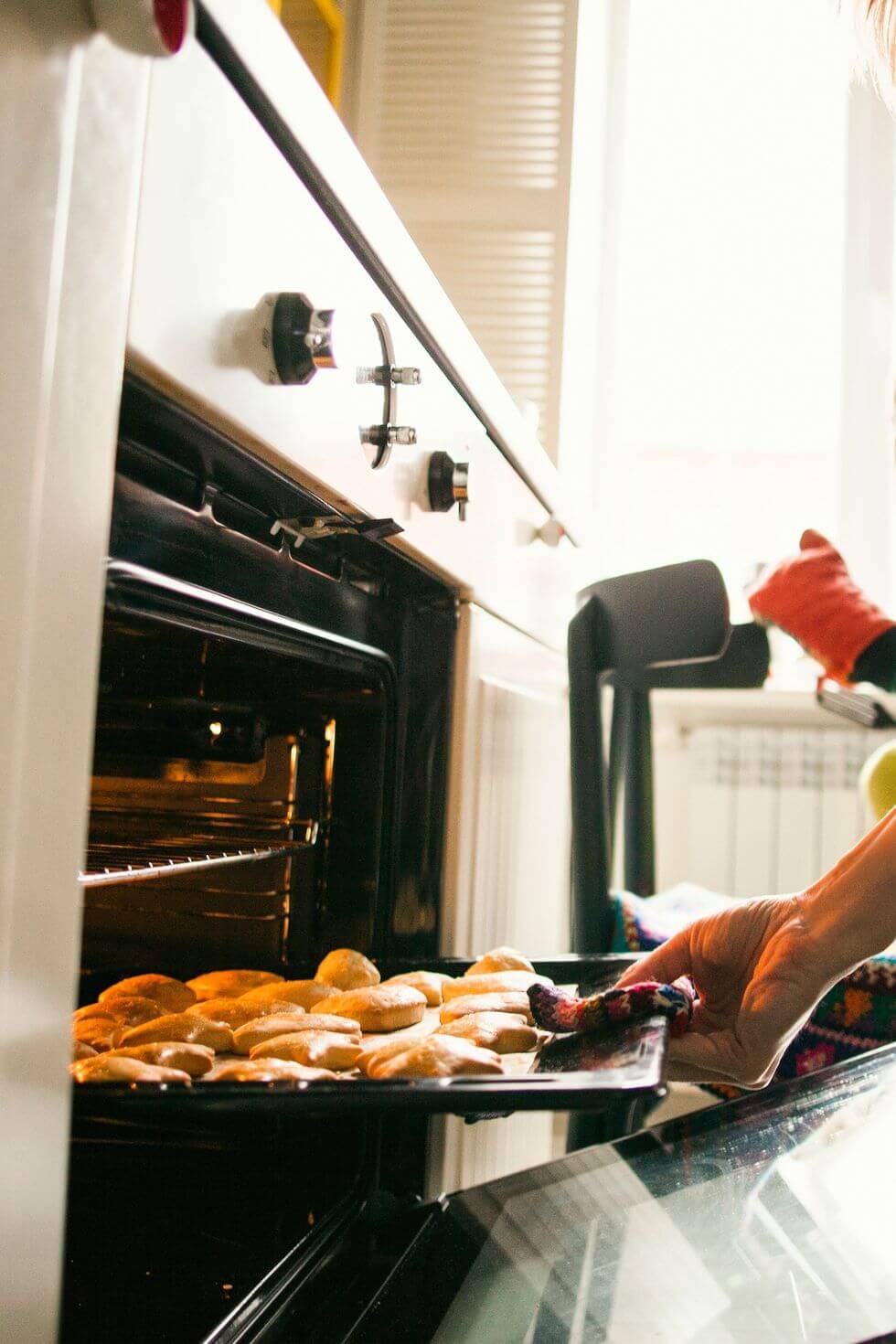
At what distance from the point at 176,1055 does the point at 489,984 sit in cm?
29

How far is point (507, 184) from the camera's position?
2.36 meters

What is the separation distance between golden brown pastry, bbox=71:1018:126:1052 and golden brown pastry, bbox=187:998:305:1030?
0.17 ft

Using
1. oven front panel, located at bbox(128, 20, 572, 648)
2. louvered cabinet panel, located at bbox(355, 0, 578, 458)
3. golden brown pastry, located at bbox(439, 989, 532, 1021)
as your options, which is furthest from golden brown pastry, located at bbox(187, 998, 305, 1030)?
louvered cabinet panel, located at bbox(355, 0, 578, 458)

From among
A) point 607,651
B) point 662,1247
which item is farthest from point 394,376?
point 607,651

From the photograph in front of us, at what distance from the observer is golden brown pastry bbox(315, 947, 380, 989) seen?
3.05 ft

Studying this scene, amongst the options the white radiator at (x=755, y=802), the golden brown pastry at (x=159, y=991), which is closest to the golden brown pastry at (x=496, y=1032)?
the golden brown pastry at (x=159, y=991)

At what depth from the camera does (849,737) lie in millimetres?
2803

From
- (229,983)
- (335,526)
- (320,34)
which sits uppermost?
(320,34)

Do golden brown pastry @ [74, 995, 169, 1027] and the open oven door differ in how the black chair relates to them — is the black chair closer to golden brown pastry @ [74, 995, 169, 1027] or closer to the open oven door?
the open oven door

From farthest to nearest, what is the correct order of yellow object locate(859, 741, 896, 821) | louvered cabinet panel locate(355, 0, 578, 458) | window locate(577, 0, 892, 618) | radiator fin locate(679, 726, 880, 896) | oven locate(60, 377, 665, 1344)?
window locate(577, 0, 892, 618) → radiator fin locate(679, 726, 880, 896) → louvered cabinet panel locate(355, 0, 578, 458) → yellow object locate(859, 741, 896, 821) → oven locate(60, 377, 665, 1344)

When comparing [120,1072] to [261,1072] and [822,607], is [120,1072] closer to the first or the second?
[261,1072]

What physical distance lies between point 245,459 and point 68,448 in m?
0.20

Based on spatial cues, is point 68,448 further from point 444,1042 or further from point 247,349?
point 444,1042

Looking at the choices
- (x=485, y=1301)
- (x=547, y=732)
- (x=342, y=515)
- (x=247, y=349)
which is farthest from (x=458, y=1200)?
(x=547, y=732)
